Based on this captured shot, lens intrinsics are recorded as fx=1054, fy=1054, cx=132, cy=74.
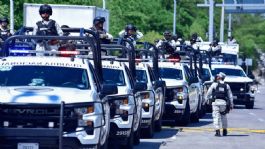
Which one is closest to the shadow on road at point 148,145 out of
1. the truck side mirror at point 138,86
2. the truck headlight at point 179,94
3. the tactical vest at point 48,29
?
the truck side mirror at point 138,86

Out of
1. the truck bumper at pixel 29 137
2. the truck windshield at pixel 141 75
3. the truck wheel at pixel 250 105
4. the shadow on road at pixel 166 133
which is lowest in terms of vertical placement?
the truck wheel at pixel 250 105

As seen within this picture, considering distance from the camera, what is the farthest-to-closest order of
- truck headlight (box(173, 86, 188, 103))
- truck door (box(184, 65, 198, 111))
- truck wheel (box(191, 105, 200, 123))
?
truck wheel (box(191, 105, 200, 123)), truck door (box(184, 65, 198, 111)), truck headlight (box(173, 86, 188, 103))

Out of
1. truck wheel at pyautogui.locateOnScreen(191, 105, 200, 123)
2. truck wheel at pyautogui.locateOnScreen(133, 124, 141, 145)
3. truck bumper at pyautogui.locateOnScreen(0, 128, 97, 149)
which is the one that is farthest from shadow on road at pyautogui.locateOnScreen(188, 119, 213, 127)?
truck bumper at pyautogui.locateOnScreen(0, 128, 97, 149)

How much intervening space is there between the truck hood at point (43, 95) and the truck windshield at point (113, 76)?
4.76m

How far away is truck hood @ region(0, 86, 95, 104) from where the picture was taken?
1523 cm

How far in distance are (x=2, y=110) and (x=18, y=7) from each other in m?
33.9

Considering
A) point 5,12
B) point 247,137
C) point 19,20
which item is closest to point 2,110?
point 247,137

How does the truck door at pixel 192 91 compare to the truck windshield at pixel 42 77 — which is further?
the truck door at pixel 192 91

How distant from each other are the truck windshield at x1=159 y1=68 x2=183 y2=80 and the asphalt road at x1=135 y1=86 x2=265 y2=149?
1.50 meters

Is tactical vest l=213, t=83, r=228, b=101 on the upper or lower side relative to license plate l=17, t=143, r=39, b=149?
upper

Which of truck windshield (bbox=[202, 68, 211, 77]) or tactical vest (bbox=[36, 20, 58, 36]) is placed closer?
tactical vest (bbox=[36, 20, 58, 36])

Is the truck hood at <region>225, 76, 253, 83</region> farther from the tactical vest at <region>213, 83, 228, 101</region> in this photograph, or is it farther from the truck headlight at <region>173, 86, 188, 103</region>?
the tactical vest at <region>213, 83, 228, 101</region>

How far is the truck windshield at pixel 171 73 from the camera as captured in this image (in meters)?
30.7

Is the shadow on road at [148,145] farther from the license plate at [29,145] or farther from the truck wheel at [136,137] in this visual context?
the license plate at [29,145]
